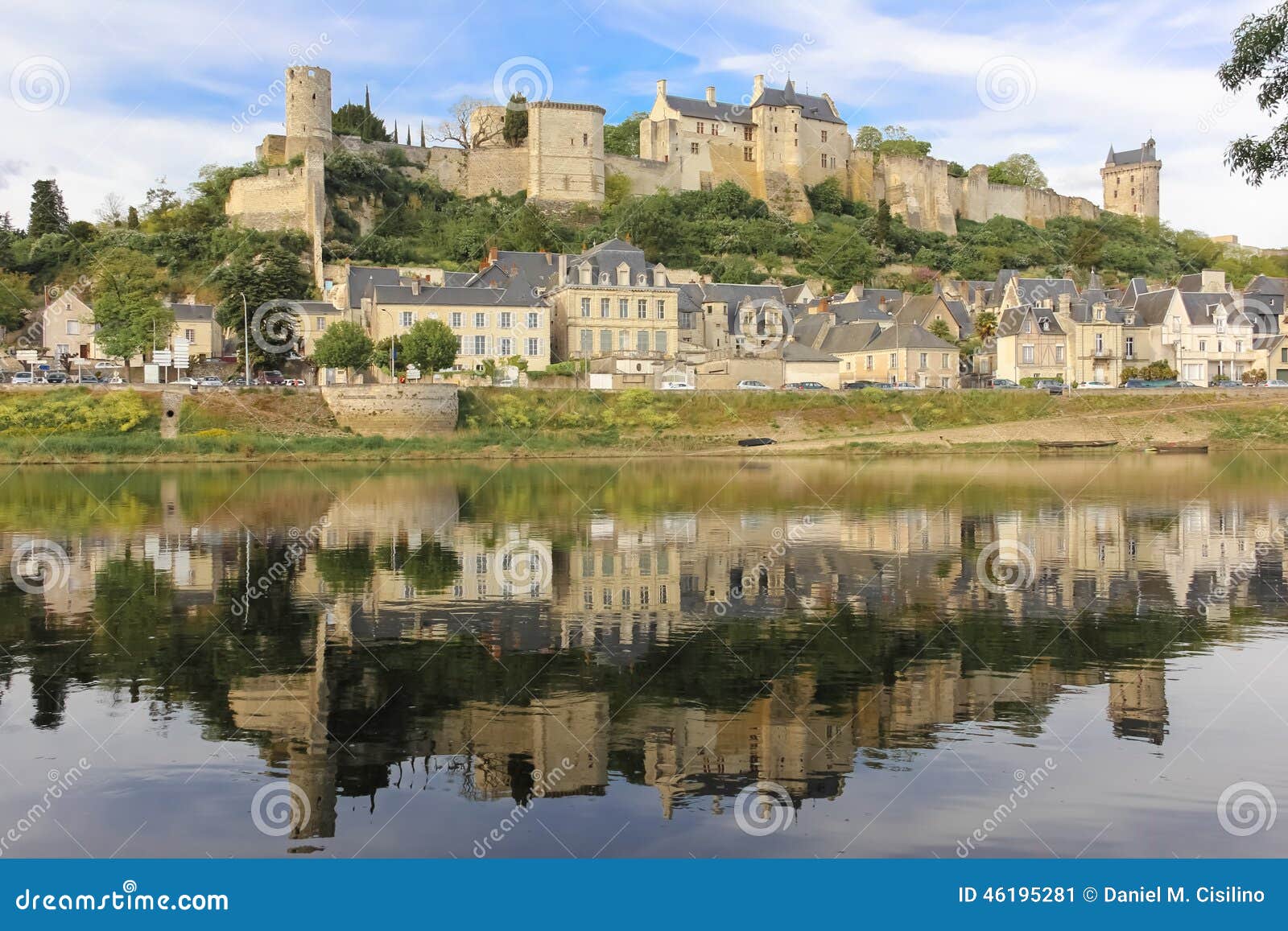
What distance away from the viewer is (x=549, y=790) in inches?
398

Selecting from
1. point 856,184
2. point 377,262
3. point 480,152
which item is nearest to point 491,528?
point 377,262

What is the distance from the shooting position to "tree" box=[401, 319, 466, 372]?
54.1 m

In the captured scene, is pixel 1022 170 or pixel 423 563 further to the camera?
pixel 1022 170

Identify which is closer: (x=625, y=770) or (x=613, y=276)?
(x=625, y=770)

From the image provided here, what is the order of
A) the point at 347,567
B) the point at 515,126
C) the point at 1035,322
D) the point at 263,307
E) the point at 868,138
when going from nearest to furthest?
the point at 347,567 → the point at 263,307 → the point at 1035,322 → the point at 515,126 → the point at 868,138

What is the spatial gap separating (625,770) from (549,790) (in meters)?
0.70

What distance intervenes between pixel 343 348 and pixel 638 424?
1238 cm

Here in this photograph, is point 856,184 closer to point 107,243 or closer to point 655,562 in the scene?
point 107,243

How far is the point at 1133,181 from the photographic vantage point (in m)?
130

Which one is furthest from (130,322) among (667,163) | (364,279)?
(667,163)

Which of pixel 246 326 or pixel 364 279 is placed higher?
pixel 364 279

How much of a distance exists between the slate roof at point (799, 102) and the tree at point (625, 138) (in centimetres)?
883

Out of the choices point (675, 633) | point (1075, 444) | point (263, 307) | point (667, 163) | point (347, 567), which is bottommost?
point (675, 633)

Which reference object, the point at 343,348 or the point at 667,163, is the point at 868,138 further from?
the point at 343,348
